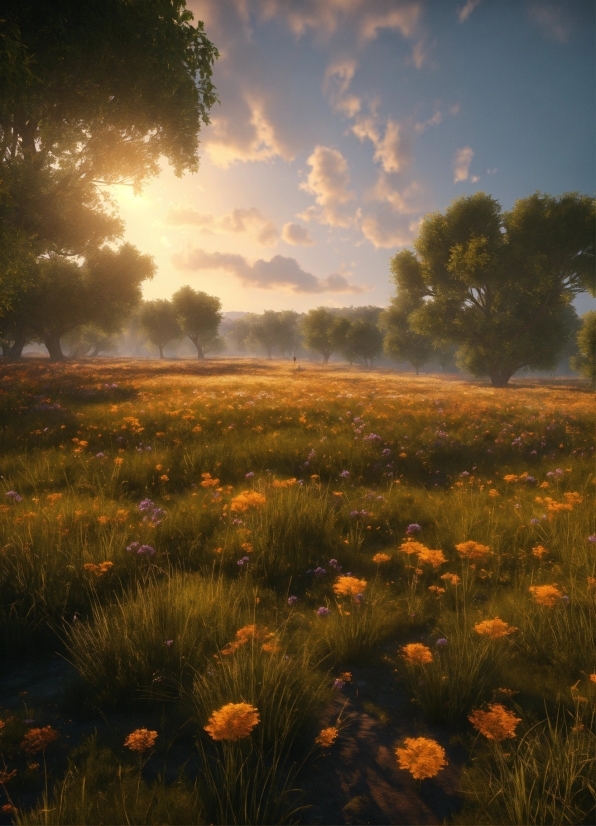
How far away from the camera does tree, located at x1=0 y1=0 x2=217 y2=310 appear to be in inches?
384

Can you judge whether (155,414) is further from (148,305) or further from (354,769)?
(148,305)

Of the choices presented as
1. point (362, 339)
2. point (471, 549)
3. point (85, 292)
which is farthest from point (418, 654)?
point (362, 339)

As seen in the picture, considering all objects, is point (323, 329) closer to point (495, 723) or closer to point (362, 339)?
point (362, 339)

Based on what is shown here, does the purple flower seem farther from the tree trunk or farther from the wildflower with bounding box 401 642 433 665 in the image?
the tree trunk

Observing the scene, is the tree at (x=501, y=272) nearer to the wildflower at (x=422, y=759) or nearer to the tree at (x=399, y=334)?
the tree at (x=399, y=334)

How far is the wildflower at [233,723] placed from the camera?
82.1 inches

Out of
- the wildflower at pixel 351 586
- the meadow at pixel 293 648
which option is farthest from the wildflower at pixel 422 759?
the wildflower at pixel 351 586

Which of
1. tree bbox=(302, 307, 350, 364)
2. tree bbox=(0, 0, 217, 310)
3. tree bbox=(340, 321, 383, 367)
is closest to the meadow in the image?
tree bbox=(0, 0, 217, 310)

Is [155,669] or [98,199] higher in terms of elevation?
[98,199]

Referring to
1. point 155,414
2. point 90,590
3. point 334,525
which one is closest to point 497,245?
point 155,414

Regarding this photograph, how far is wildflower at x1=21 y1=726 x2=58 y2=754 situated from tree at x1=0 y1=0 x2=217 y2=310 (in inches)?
431

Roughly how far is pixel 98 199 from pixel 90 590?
78.6ft

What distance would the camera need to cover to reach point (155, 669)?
2947 millimetres

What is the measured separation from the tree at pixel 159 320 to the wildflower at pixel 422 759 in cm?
8198
